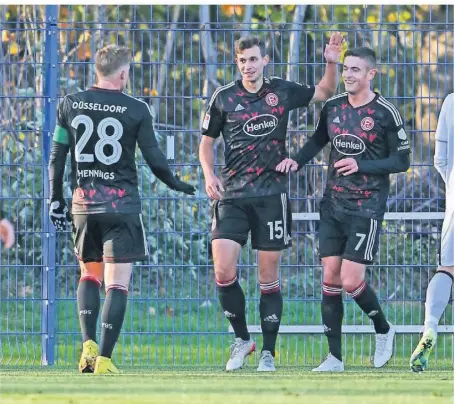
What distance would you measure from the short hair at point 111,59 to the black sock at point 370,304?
223cm

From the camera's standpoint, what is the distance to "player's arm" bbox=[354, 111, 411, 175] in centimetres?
942

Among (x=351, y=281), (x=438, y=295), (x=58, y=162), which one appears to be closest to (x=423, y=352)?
(x=438, y=295)

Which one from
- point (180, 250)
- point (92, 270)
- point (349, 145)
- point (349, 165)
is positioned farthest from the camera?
point (180, 250)

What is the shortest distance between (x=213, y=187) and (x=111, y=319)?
1.21 m

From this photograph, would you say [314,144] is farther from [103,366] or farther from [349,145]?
[103,366]

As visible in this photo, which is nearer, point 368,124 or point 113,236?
point 113,236

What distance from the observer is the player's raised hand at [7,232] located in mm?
10852

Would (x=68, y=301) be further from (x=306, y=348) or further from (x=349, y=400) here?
(x=349, y=400)

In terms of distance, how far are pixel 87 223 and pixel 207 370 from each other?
1509mm

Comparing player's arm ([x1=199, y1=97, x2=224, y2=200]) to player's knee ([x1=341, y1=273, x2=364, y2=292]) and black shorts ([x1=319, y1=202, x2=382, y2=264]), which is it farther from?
player's knee ([x1=341, y1=273, x2=364, y2=292])

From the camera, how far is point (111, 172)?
8.89 m

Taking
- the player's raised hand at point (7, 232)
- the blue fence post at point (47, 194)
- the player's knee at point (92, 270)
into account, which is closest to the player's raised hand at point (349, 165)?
the player's knee at point (92, 270)

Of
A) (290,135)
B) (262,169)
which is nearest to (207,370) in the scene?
(262,169)

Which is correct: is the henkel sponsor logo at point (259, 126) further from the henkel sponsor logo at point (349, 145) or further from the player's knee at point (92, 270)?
the player's knee at point (92, 270)
